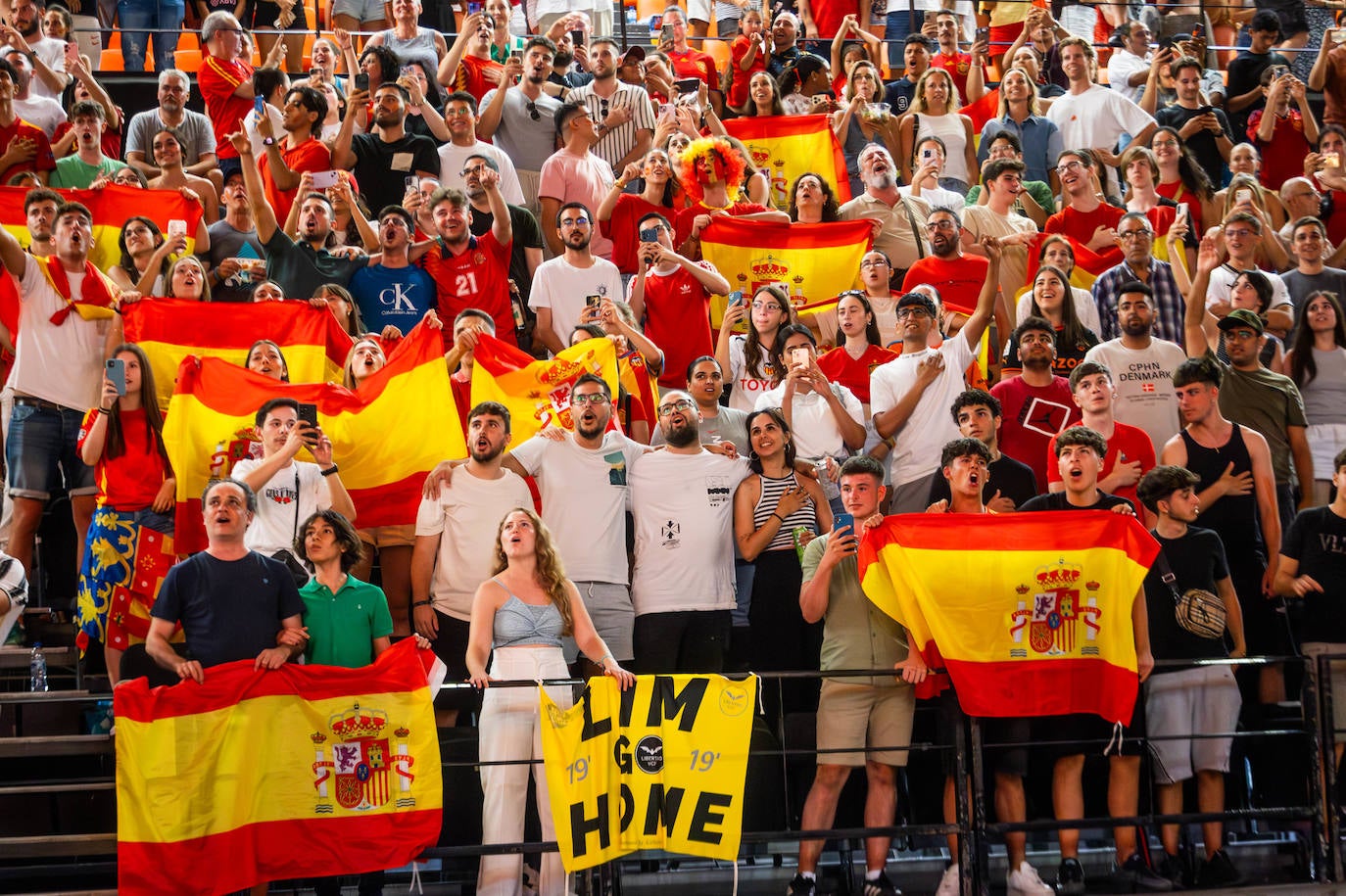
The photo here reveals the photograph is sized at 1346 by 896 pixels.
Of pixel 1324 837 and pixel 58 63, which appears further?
pixel 58 63

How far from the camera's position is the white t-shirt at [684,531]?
28.2 feet

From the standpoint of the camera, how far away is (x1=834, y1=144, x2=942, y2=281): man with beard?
12383 millimetres

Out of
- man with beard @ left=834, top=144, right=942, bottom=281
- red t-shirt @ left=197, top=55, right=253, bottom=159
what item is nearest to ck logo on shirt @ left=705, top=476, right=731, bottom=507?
man with beard @ left=834, top=144, right=942, bottom=281

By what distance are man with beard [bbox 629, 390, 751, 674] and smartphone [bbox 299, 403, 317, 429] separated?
1.72 meters

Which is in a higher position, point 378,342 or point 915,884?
point 378,342

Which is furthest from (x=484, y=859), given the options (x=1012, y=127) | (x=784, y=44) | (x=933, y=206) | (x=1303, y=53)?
(x=1303, y=53)

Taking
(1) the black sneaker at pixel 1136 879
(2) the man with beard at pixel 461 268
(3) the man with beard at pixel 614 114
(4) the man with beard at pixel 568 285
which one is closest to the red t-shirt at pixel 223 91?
(3) the man with beard at pixel 614 114

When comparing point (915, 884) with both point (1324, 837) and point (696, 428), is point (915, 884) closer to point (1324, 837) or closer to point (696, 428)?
point (1324, 837)

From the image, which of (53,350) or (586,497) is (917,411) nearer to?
(586,497)

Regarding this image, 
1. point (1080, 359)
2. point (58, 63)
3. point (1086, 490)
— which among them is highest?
point (58, 63)

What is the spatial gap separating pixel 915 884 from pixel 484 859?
2.23m

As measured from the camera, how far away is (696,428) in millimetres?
9000

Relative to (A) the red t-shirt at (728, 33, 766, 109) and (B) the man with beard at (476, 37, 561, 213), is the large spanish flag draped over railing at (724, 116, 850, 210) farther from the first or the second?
(B) the man with beard at (476, 37, 561, 213)

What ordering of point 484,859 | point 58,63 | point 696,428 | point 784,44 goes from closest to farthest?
1. point 484,859
2. point 696,428
3. point 58,63
4. point 784,44
